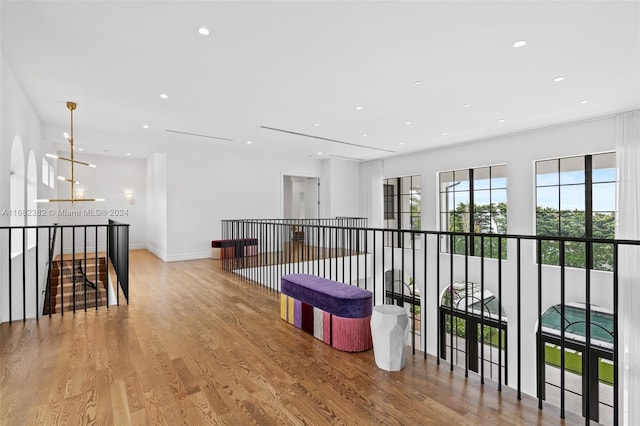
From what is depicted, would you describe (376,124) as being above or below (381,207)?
above

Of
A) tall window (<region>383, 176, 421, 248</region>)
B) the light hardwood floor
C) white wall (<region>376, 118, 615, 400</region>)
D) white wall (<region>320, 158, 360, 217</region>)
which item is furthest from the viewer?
white wall (<region>320, 158, 360, 217</region>)

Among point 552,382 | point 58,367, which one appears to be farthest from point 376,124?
point 552,382

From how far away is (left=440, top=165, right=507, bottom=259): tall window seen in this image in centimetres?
713

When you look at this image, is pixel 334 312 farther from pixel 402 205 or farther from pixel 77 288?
pixel 402 205

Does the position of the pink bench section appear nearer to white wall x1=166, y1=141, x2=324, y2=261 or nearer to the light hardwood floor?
white wall x1=166, y1=141, x2=324, y2=261

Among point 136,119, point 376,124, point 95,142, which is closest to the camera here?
point 136,119

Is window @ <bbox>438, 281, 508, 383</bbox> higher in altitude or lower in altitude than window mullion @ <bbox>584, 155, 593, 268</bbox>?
lower

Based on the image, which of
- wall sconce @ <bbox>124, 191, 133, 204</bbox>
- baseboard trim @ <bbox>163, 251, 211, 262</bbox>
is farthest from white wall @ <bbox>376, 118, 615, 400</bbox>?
wall sconce @ <bbox>124, 191, 133, 204</bbox>

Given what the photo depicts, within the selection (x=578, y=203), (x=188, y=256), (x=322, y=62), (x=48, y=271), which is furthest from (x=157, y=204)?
(x=578, y=203)

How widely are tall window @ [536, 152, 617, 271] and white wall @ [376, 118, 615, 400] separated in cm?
23

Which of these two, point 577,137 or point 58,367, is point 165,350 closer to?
point 58,367

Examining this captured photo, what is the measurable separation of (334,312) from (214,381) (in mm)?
1074

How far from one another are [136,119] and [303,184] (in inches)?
278

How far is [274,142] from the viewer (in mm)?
7527
